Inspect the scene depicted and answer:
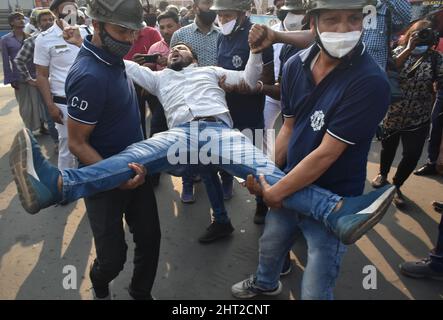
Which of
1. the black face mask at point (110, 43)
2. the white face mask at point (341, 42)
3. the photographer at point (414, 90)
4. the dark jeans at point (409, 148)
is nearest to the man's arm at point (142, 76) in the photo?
the black face mask at point (110, 43)

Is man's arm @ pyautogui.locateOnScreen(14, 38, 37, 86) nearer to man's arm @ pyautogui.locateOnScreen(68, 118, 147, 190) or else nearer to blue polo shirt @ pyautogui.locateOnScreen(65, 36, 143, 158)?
blue polo shirt @ pyautogui.locateOnScreen(65, 36, 143, 158)

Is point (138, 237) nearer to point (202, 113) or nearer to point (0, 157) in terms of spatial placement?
point (202, 113)

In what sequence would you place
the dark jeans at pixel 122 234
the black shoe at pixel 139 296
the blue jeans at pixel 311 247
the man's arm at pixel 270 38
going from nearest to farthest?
the blue jeans at pixel 311 247 → the dark jeans at pixel 122 234 → the man's arm at pixel 270 38 → the black shoe at pixel 139 296

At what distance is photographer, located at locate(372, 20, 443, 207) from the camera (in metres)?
3.35

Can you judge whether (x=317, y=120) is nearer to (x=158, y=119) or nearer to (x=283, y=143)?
(x=283, y=143)

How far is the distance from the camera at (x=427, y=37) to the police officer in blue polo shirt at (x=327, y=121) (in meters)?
1.92

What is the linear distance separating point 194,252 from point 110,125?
1.47 metres

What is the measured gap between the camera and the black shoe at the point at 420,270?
2.73 meters

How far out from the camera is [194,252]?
10.2 ft

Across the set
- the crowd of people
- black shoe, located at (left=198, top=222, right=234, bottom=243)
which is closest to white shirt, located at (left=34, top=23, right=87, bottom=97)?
the crowd of people

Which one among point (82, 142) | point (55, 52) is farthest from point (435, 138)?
point (55, 52)

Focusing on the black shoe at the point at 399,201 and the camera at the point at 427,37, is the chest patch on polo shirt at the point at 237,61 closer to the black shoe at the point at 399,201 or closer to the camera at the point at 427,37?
the camera at the point at 427,37

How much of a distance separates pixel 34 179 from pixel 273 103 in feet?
8.30
